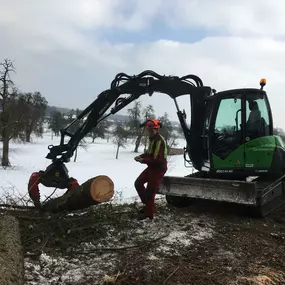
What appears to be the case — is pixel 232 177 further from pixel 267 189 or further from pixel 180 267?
pixel 180 267

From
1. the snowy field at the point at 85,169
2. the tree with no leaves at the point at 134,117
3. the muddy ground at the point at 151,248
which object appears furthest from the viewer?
the tree with no leaves at the point at 134,117

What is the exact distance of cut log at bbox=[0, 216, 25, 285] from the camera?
375 cm

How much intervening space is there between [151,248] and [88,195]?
1420 millimetres

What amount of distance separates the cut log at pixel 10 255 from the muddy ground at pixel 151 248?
0.23 meters

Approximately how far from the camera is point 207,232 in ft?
21.2

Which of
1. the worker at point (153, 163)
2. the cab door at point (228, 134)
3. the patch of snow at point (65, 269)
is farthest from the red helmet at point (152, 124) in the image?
the patch of snow at point (65, 269)

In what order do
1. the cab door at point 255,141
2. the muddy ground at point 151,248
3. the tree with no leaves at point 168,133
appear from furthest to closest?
the tree with no leaves at point 168,133
the cab door at point 255,141
the muddy ground at point 151,248

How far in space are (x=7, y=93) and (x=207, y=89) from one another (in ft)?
96.6

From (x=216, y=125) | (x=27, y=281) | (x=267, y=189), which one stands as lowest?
(x=27, y=281)

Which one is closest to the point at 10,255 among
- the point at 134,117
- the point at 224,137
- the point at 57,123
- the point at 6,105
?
the point at 224,137

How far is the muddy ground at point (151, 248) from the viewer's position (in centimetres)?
449

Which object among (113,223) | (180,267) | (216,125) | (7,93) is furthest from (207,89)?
(7,93)

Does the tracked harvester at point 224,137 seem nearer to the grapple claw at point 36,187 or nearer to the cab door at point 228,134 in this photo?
the cab door at point 228,134

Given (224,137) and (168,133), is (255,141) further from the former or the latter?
(168,133)
